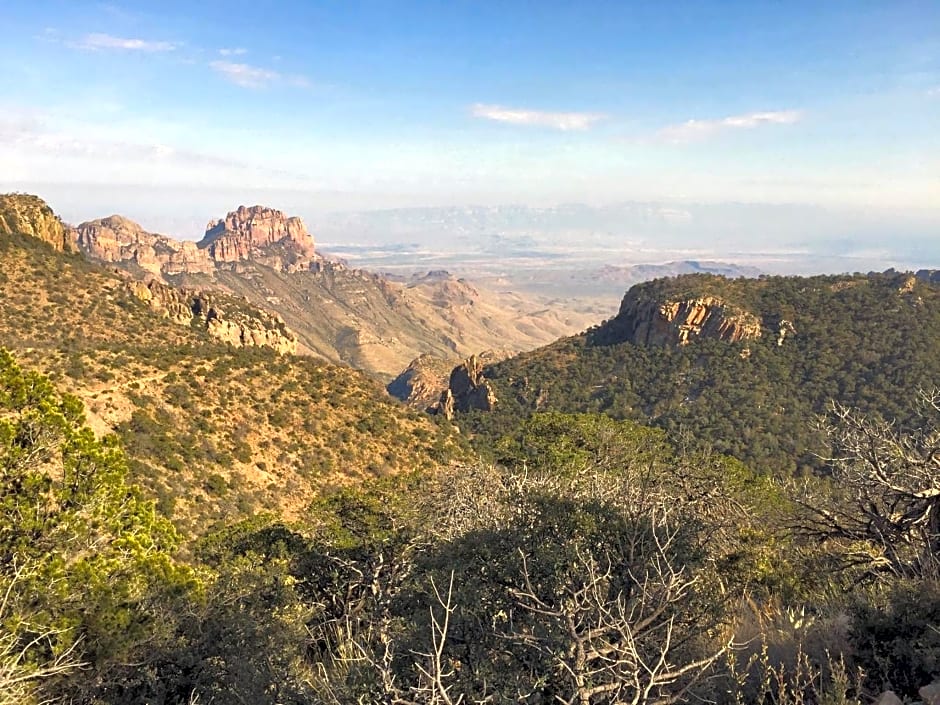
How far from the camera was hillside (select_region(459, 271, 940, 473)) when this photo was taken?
6347 centimetres

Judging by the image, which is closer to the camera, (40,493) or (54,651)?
(54,651)

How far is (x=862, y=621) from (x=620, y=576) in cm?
301

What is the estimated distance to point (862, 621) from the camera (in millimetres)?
6254

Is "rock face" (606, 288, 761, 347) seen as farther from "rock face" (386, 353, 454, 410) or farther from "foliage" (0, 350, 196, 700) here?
"foliage" (0, 350, 196, 700)

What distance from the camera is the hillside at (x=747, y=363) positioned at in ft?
208

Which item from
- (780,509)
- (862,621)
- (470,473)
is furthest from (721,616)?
(470,473)

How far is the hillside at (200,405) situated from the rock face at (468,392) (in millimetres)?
29770

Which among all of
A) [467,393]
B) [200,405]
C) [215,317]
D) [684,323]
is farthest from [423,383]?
[200,405]

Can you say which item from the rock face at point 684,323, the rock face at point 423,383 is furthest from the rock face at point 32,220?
the rock face at point 684,323

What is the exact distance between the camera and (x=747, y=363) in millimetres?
78750

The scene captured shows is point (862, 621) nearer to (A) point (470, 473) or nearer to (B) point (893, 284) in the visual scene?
(A) point (470, 473)

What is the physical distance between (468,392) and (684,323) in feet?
122

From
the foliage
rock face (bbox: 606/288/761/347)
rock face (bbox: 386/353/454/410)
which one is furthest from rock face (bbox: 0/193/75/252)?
rock face (bbox: 606/288/761/347)

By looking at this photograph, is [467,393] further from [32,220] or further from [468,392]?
[32,220]
